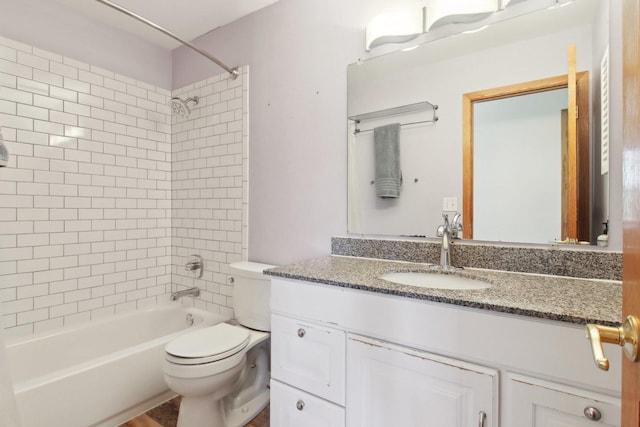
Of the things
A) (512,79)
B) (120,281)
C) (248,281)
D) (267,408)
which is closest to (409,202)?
(512,79)

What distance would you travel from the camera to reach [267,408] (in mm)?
Result: 1828

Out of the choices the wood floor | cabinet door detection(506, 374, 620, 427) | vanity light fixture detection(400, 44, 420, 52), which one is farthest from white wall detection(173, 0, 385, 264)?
cabinet door detection(506, 374, 620, 427)

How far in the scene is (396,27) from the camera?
1.49 metres

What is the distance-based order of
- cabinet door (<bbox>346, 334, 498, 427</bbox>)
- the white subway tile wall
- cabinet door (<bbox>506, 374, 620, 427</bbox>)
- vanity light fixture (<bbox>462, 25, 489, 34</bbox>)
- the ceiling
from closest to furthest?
1. cabinet door (<bbox>506, 374, 620, 427</bbox>)
2. cabinet door (<bbox>346, 334, 498, 427</bbox>)
3. vanity light fixture (<bbox>462, 25, 489, 34</bbox>)
4. the ceiling
5. the white subway tile wall

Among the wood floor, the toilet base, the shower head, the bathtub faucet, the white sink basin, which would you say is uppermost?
the shower head

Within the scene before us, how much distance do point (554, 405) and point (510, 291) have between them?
1.00ft

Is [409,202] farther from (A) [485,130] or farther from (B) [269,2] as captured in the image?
(B) [269,2]

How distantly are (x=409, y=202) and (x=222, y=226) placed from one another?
4.46 ft

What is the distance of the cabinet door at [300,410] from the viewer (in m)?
1.11

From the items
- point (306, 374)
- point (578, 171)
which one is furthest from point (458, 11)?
point (306, 374)

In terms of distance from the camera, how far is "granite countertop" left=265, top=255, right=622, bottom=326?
0.76m

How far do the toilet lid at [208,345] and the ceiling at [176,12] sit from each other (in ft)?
6.64

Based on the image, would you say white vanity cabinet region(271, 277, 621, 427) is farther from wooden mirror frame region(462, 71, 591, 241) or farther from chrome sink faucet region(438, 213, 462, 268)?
wooden mirror frame region(462, 71, 591, 241)

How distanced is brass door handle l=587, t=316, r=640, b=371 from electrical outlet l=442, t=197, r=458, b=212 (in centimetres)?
98
